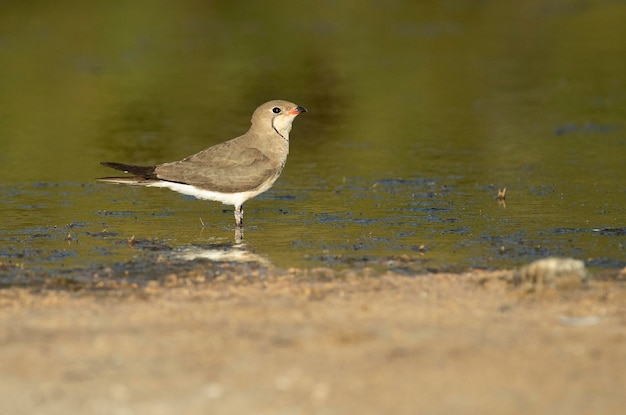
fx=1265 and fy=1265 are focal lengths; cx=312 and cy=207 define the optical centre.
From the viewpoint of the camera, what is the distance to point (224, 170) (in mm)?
10688

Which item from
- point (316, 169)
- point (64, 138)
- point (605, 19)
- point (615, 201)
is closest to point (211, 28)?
point (605, 19)

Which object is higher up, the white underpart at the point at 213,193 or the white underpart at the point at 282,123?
the white underpart at the point at 282,123

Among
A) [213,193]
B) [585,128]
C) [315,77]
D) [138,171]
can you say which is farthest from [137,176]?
[315,77]

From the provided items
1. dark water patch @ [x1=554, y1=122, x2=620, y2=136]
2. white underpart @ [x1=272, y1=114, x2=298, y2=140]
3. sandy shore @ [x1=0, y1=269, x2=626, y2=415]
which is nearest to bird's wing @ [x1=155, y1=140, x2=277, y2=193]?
white underpart @ [x1=272, y1=114, x2=298, y2=140]

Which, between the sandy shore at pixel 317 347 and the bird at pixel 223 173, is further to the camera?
the bird at pixel 223 173

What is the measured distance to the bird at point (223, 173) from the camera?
1059cm

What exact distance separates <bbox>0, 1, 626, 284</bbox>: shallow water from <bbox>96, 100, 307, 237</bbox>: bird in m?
0.28

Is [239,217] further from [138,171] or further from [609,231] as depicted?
[609,231]

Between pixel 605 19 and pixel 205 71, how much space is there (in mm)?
8838

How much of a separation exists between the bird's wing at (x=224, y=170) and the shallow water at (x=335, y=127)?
0.36 meters

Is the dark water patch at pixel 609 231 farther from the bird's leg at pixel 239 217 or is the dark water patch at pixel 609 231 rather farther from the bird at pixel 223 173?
the bird's leg at pixel 239 217

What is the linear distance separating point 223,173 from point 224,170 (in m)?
0.04

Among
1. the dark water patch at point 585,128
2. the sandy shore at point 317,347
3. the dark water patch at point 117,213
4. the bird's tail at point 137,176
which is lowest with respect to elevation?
the sandy shore at point 317,347

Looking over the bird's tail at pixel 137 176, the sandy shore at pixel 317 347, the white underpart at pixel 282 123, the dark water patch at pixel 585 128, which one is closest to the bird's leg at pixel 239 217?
the bird's tail at pixel 137 176
